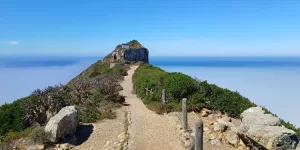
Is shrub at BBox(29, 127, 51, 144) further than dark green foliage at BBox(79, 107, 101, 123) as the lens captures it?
No

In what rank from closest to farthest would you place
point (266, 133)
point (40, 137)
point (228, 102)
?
point (266, 133) → point (40, 137) → point (228, 102)

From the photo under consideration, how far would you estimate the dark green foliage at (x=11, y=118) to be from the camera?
17000mm

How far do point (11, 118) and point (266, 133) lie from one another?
14462 mm

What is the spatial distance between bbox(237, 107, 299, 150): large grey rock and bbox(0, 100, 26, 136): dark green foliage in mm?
12377

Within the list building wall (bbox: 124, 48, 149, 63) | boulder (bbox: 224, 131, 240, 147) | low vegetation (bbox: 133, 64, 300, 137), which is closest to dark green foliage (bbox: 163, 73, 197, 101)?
low vegetation (bbox: 133, 64, 300, 137)

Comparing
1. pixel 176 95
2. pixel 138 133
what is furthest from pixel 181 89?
pixel 138 133

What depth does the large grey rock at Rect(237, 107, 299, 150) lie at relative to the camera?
11.3m

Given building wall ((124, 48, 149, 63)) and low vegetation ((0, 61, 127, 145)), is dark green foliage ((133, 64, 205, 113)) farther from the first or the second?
building wall ((124, 48, 149, 63))

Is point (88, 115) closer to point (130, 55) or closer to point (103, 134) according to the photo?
point (103, 134)

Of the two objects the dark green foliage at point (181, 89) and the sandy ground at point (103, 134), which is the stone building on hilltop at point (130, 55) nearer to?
the dark green foliage at point (181, 89)

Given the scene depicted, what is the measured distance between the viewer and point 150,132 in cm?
1452

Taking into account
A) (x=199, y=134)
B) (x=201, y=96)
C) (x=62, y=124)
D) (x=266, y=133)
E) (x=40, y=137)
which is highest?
(x=199, y=134)

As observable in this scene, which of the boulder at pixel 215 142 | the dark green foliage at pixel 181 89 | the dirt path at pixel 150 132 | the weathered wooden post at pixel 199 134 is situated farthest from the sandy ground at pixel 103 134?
the dark green foliage at pixel 181 89

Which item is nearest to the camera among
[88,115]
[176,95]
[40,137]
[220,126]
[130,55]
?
[40,137]
